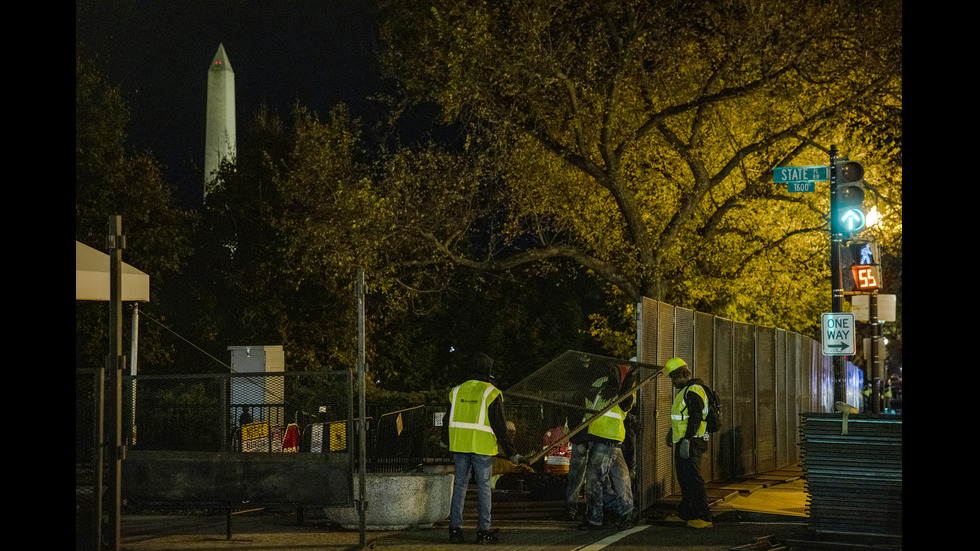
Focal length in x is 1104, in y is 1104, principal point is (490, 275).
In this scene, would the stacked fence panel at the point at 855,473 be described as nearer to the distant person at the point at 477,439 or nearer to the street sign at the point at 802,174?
the distant person at the point at 477,439

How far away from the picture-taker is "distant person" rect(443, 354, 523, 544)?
1065 cm

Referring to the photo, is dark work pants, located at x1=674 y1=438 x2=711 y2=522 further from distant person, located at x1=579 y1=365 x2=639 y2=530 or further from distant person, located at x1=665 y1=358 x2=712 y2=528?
distant person, located at x1=579 y1=365 x2=639 y2=530

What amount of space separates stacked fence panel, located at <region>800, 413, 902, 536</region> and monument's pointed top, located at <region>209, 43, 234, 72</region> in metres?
39.0

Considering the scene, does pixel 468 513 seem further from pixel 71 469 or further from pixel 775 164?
pixel 775 164

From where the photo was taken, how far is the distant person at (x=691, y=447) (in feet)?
39.8

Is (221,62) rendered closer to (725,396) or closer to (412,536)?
(725,396)

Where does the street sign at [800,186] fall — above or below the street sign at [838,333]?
above

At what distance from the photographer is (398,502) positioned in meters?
11.4

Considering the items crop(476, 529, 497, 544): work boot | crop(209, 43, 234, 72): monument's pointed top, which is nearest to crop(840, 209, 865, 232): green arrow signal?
crop(476, 529, 497, 544): work boot

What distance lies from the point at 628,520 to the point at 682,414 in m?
1.32

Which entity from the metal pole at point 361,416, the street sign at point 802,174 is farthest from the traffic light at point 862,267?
the metal pole at point 361,416

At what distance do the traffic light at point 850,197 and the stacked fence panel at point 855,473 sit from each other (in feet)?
16.7

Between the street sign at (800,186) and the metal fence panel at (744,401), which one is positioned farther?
the metal fence panel at (744,401)
